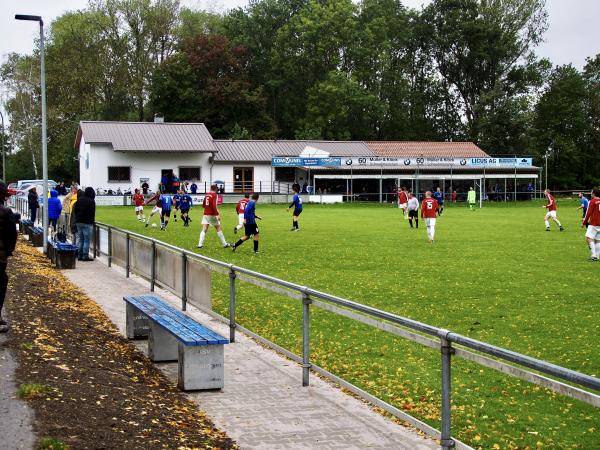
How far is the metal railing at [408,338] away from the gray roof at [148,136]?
50668 mm

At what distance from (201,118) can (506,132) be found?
97.3 ft

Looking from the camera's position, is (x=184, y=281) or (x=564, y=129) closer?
(x=184, y=281)

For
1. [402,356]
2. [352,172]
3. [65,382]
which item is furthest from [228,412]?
[352,172]

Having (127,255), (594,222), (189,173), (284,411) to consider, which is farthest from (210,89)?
(284,411)

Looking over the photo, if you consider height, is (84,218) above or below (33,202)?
below

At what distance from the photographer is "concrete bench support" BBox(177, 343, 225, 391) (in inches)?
301

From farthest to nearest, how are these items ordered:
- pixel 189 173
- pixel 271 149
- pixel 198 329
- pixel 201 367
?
pixel 271 149 → pixel 189 173 → pixel 198 329 → pixel 201 367

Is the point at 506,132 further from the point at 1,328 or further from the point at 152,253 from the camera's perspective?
the point at 1,328

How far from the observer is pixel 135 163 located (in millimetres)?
63750

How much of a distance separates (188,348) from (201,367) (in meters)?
0.22

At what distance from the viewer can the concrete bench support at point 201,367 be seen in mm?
7648

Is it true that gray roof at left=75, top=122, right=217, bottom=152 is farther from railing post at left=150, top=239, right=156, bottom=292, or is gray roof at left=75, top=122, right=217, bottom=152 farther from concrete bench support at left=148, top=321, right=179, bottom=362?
concrete bench support at left=148, top=321, right=179, bottom=362

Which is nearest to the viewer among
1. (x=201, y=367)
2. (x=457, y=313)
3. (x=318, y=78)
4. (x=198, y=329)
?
(x=201, y=367)

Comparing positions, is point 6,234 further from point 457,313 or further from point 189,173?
point 189,173
